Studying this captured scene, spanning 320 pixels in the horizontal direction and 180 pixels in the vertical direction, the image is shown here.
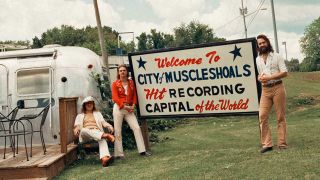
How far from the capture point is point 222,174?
237 inches

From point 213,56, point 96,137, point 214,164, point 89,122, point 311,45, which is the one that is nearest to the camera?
point 214,164

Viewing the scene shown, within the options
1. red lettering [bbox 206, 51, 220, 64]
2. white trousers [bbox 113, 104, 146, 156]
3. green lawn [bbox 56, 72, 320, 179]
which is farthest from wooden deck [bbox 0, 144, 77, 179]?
red lettering [bbox 206, 51, 220, 64]

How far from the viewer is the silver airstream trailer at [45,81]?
31.3ft

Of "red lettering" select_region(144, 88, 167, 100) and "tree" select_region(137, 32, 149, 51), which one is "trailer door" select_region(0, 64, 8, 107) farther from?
"tree" select_region(137, 32, 149, 51)

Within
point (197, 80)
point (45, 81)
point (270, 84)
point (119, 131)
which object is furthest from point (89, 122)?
point (270, 84)

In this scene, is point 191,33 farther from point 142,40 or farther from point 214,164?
point 214,164

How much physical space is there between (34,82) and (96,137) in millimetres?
2603

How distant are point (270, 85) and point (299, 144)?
4.53 ft

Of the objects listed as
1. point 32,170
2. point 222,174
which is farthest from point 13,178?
point 222,174

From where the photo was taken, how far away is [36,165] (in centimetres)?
713

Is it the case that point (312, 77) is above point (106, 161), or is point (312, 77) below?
above

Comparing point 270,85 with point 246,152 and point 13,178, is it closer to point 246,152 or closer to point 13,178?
point 246,152

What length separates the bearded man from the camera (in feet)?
23.1

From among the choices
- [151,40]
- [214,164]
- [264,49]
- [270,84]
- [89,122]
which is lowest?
[214,164]
